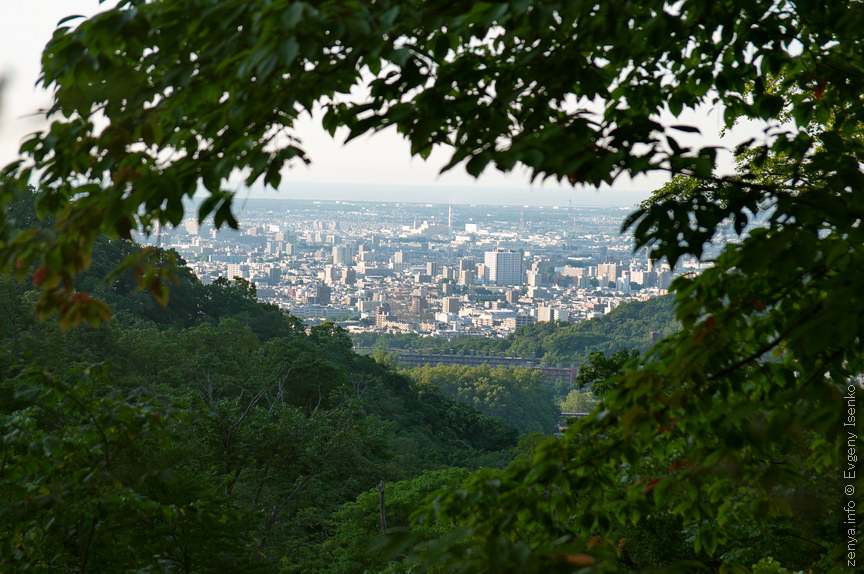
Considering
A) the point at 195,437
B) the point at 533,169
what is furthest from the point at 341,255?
the point at 533,169

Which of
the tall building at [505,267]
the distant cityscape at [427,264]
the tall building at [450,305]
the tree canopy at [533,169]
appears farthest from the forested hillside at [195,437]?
the tall building at [505,267]

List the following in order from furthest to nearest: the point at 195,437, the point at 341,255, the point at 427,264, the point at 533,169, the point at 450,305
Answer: the point at 427,264 → the point at 341,255 → the point at 450,305 → the point at 195,437 → the point at 533,169

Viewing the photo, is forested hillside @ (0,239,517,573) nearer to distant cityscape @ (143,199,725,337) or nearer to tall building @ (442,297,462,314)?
distant cityscape @ (143,199,725,337)

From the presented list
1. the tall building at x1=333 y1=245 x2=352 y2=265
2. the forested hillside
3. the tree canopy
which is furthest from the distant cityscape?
the tree canopy

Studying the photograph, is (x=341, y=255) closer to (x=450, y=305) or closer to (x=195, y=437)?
(x=450, y=305)

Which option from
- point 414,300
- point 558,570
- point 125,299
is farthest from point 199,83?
point 414,300

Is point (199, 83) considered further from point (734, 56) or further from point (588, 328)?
point (588, 328)
